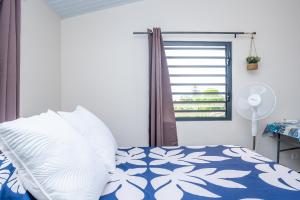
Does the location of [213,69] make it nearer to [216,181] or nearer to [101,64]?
[101,64]

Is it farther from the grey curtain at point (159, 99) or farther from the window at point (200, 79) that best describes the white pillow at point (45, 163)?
the window at point (200, 79)

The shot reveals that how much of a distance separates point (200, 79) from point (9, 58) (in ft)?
6.97

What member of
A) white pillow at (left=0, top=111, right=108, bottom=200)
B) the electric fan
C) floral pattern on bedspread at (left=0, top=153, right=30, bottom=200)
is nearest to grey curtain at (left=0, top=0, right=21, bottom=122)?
floral pattern on bedspread at (left=0, top=153, right=30, bottom=200)

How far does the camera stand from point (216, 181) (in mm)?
1298

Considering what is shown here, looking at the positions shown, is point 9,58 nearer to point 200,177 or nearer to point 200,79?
point 200,177

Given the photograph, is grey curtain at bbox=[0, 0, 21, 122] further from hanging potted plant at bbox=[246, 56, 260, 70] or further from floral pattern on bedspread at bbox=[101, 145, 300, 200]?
hanging potted plant at bbox=[246, 56, 260, 70]

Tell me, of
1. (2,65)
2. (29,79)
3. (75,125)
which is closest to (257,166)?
(75,125)

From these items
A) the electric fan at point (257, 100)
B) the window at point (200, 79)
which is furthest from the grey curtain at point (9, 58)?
the electric fan at point (257, 100)

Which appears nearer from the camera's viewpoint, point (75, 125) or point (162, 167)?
point (75, 125)

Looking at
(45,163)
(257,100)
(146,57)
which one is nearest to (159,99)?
(146,57)

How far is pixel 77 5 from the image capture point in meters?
2.50

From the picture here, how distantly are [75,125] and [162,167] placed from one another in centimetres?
66

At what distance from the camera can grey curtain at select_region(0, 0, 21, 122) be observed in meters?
1.45

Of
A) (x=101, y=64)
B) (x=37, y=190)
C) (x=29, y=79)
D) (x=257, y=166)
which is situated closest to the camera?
(x=37, y=190)
